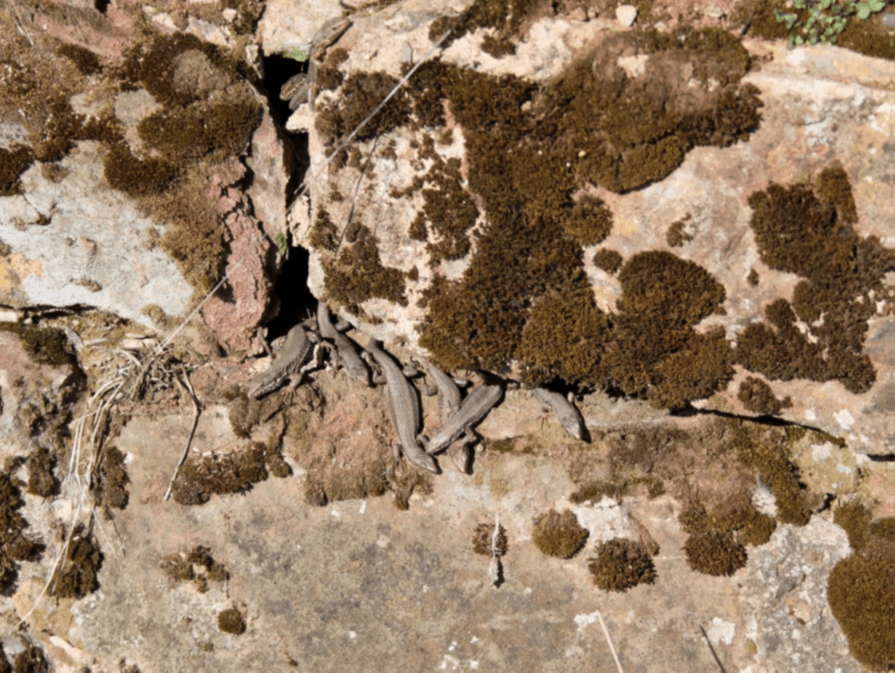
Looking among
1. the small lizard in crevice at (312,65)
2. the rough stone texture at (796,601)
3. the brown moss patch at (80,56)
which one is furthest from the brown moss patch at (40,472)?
the rough stone texture at (796,601)

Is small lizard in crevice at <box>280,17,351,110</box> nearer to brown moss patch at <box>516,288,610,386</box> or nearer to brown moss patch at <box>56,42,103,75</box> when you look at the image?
brown moss patch at <box>56,42,103,75</box>

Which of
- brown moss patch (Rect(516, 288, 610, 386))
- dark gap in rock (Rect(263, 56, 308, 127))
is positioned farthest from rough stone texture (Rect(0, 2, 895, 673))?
brown moss patch (Rect(516, 288, 610, 386))

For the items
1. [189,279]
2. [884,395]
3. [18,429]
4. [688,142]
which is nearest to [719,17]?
[688,142]

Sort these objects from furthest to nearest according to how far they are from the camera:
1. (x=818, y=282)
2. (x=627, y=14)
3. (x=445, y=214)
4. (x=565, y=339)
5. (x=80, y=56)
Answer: (x=565, y=339) < (x=445, y=214) < (x=80, y=56) < (x=818, y=282) < (x=627, y=14)

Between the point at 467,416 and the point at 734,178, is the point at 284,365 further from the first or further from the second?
the point at 734,178

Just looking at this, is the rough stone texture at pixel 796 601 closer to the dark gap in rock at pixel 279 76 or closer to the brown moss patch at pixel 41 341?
the dark gap in rock at pixel 279 76

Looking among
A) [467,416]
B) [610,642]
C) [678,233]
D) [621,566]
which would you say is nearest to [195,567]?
[467,416]

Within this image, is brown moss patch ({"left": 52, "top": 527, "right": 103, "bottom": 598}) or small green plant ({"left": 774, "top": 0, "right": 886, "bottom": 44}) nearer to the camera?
small green plant ({"left": 774, "top": 0, "right": 886, "bottom": 44})
